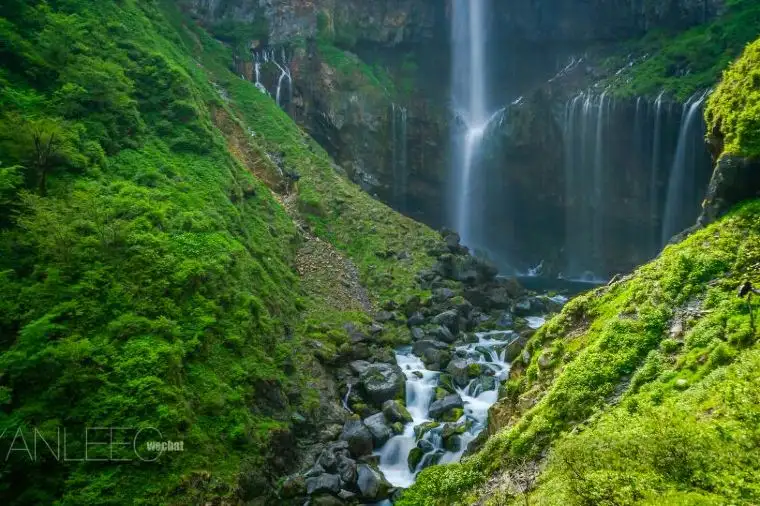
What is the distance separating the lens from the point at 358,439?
13.4m

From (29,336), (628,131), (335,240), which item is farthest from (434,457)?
(628,131)

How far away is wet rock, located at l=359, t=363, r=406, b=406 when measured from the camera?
15812 mm

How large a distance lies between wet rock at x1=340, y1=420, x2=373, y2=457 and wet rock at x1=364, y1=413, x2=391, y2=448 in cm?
26

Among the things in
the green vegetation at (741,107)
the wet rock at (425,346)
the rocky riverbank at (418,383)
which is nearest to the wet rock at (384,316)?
the rocky riverbank at (418,383)

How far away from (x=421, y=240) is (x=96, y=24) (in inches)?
710

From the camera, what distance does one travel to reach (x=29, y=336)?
378 inches

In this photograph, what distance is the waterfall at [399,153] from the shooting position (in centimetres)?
Answer: 3859

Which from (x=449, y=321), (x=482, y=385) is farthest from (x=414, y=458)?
(x=449, y=321)

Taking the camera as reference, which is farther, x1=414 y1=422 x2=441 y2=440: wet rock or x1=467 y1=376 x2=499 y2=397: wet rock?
x1=467 y1=376 x2=499 y2=397: wet rock

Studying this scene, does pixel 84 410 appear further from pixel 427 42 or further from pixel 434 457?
pixel 427 42

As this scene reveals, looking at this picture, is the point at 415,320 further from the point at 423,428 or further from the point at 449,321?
the point at 423,428

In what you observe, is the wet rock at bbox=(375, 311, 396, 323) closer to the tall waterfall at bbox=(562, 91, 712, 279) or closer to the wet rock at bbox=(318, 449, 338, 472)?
the wet rock at bbox=(318, 449, 338, 472)

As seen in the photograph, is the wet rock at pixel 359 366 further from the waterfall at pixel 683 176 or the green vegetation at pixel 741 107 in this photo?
the waterfall at pixel 683 176

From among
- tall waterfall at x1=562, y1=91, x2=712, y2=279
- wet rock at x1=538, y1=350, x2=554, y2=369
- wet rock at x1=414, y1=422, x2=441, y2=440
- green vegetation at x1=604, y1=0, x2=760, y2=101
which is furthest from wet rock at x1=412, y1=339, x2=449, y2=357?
green vegetation at x1=604, y1=0, x2=760, y2=101
